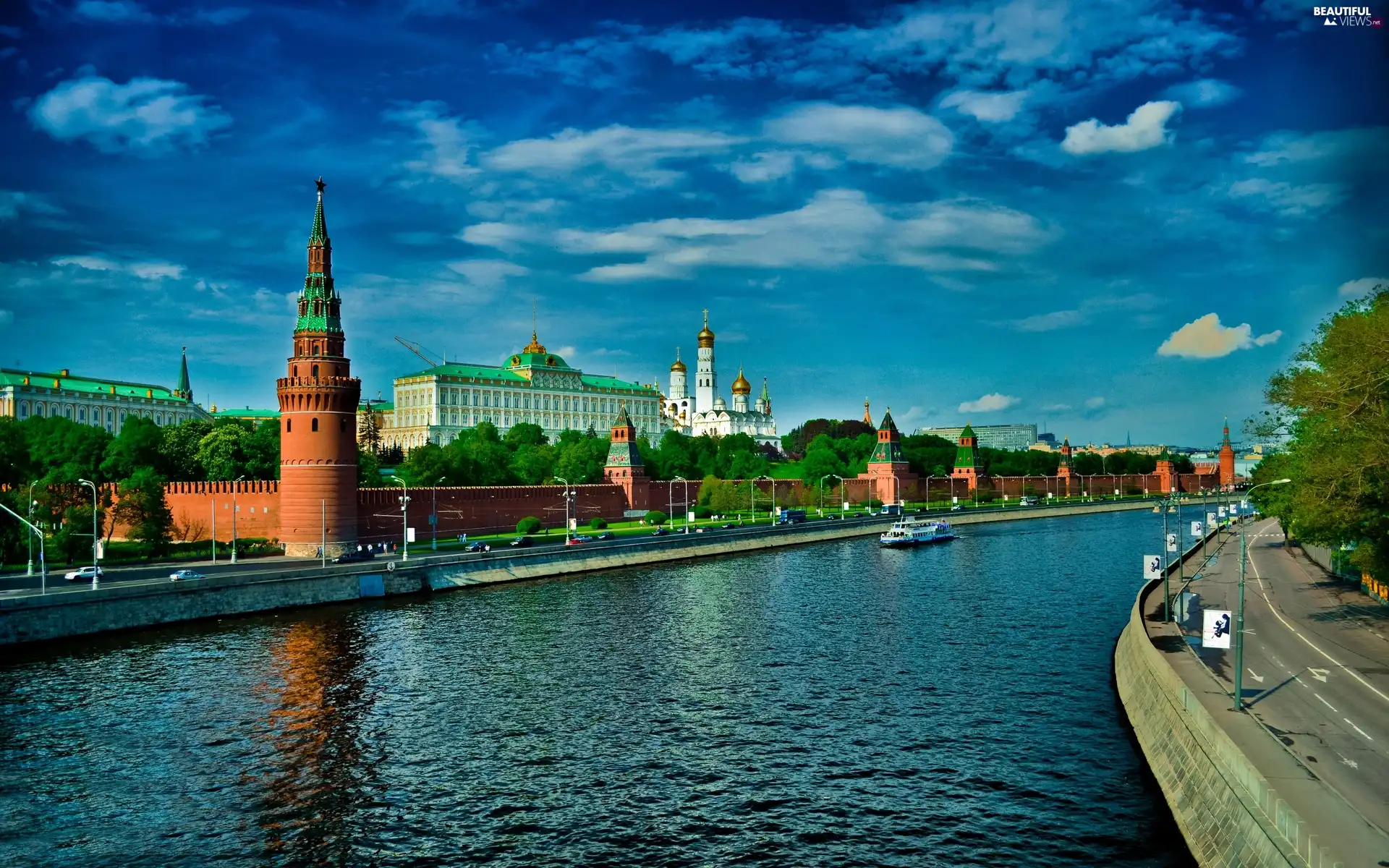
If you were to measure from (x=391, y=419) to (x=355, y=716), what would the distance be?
170 meters

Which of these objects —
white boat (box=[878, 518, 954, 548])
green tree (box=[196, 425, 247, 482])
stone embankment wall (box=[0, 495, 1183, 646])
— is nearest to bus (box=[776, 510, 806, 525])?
white boat (box=[878, 518, 954, 548])

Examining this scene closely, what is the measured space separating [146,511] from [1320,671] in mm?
66426

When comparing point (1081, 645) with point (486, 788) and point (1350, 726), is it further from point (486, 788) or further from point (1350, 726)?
point (486, 788)

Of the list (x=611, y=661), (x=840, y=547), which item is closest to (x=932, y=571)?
(x=840, y=547)

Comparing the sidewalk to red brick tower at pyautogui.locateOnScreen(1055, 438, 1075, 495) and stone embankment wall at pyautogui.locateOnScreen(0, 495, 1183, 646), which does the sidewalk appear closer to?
stone embankment wall at pyautogui.locateOnScreen(0, 495, 1183, 646)

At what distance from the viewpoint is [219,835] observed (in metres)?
23.0

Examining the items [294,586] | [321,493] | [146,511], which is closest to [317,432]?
[321,493]

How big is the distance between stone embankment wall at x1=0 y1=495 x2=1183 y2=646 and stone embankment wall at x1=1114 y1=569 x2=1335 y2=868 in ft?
132

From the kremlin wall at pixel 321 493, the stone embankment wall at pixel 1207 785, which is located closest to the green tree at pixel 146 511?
the kremlin wall at pixel 321 493

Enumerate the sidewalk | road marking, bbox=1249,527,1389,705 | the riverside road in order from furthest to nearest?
road marking, bbox=1249,527,1389,705
the riverside road
the sidewalk

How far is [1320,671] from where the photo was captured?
95.9 feet

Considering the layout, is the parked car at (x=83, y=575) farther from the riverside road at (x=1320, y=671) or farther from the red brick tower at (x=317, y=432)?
the riverside road at (x=1320, y=671)

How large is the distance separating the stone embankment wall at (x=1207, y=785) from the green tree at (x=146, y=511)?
57.7 m

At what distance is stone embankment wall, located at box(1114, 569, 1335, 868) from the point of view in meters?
16.9
